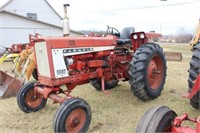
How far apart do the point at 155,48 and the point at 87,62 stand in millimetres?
1511

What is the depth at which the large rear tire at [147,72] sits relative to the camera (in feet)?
14.7

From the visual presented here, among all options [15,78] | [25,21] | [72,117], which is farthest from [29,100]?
[25,21]

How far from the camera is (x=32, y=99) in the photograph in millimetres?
4609

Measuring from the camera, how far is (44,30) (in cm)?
1936

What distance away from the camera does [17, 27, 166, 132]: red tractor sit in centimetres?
359

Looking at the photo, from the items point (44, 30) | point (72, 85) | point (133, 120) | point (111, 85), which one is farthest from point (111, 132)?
point (44, 30)

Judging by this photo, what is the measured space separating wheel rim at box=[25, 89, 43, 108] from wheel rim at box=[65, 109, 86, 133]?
138 cm

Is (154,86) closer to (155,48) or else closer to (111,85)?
(155,48)

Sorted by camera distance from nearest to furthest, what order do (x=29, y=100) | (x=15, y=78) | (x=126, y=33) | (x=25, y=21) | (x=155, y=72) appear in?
1. (x=29, y=100)
2. (x=155, y=72)
3. (x=15, y=78)
4. (x=126, y=33)
5. (x=25, y=21)

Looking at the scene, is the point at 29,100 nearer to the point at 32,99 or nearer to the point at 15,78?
the point at 32,99

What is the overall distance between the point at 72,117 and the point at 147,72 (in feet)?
6.16

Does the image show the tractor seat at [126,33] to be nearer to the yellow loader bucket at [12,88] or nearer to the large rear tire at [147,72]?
the large rear tire at [147,72]

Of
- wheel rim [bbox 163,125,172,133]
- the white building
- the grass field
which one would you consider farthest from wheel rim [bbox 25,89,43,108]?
the white building

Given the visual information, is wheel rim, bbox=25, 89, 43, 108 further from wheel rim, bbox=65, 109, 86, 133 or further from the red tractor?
wheel rim, bbox=65, 109, 86, 133
